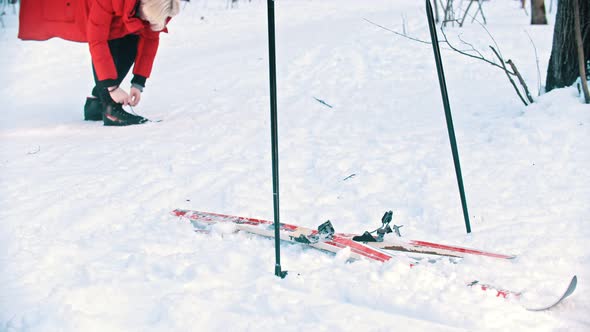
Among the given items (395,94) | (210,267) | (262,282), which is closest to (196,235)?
(210,267)

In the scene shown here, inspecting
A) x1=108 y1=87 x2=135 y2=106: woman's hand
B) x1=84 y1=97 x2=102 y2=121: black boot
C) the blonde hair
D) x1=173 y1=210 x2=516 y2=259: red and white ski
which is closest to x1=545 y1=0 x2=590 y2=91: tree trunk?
x1=173 y1=210 x2=516 y2=259: red and white ski

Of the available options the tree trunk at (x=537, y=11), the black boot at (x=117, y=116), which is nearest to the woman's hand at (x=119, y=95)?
the black boot at (x=117, y=116)

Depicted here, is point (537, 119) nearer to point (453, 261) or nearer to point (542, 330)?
point (453, 261)

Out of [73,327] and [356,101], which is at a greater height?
[73,327]

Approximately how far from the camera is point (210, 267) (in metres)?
2.03

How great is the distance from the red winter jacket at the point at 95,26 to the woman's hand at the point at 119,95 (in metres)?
0.07

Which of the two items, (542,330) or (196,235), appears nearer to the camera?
(542,330)

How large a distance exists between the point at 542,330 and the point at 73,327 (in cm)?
121

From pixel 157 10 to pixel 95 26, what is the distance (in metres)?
0.39

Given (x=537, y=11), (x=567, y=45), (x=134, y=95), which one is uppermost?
(x=567, y=45)

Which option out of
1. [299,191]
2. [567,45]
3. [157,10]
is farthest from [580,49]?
[157,10]

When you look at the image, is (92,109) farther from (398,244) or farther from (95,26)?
(398,244)

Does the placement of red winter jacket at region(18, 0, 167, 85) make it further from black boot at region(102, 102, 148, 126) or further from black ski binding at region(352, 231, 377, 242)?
black ski binding at region(352, 231, 377, 242)

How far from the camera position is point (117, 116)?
4.15 m
